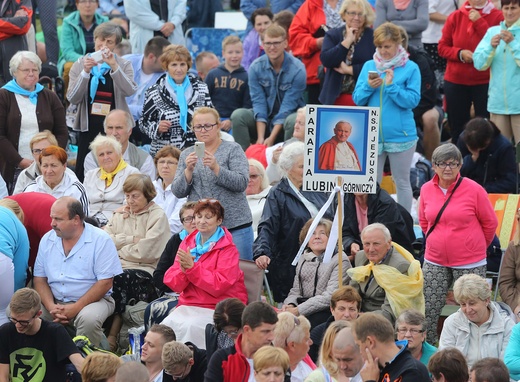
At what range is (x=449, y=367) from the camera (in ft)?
26.1

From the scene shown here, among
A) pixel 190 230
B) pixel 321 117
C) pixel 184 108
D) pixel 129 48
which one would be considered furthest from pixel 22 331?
pixel 129 48

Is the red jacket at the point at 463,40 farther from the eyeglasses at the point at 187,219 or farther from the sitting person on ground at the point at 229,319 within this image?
the sitting person on ground at the point at 229,319

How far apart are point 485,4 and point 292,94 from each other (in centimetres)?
234

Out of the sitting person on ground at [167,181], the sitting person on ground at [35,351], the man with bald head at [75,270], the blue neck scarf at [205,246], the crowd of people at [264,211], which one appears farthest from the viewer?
the sitting person on ground at [167,181]

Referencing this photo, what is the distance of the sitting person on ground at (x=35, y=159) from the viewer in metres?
12.3

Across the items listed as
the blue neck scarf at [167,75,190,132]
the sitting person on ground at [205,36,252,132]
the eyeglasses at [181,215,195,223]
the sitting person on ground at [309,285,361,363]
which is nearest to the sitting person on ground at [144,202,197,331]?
the eyeglasses at [181,215,195,223]

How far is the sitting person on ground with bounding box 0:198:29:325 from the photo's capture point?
10.0 meters

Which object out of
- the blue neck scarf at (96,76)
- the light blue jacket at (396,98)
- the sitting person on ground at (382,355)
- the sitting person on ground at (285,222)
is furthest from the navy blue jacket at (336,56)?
the sitting person on ground at (382,355)

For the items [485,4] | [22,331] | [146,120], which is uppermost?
[485,4]

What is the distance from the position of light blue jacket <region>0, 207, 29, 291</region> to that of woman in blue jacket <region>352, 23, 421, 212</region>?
3881 millimetres

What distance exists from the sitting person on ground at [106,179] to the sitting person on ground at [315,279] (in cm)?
239

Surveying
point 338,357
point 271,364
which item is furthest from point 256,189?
point 271,364

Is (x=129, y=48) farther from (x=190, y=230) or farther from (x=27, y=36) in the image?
(x=190, y=230)

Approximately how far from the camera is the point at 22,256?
10.4 meters
